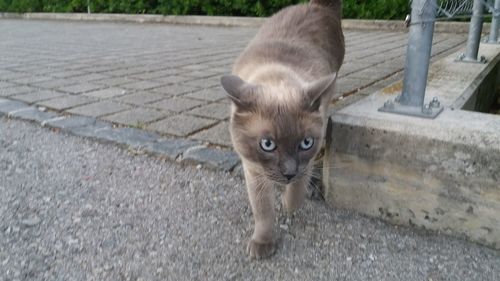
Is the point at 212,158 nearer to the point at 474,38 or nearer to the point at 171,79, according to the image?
the point at 171,79

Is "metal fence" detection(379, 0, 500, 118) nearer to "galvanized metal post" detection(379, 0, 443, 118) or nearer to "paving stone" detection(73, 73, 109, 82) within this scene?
"galvanized metal post" detection(379, 0, 443, 118)

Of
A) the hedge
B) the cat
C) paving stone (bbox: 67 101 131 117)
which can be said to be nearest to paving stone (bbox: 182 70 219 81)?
paving stone (bbox: 67 101 131 117)

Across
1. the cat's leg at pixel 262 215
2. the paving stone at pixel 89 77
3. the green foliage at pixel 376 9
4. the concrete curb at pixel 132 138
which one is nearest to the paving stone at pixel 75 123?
the concrete curb at pixel 132 138

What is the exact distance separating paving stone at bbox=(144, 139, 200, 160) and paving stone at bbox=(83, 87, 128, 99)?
1150 millimetres

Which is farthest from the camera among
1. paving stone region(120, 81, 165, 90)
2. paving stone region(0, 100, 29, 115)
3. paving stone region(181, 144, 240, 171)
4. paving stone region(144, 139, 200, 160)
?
paving stone region(120, 81, 165, 90)

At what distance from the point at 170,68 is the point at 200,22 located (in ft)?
16.5

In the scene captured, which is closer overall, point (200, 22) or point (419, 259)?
point (419, 259)

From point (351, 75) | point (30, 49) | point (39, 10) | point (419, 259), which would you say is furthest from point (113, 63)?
point (39, 10)

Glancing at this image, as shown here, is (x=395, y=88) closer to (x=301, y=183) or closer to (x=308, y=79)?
(x=308, y=79)

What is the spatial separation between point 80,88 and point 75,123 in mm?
955

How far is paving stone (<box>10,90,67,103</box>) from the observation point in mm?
3365

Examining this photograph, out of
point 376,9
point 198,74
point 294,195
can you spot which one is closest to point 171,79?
point 198,74

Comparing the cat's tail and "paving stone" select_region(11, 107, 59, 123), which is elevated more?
the cat's tail

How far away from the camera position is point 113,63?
4.94 m
